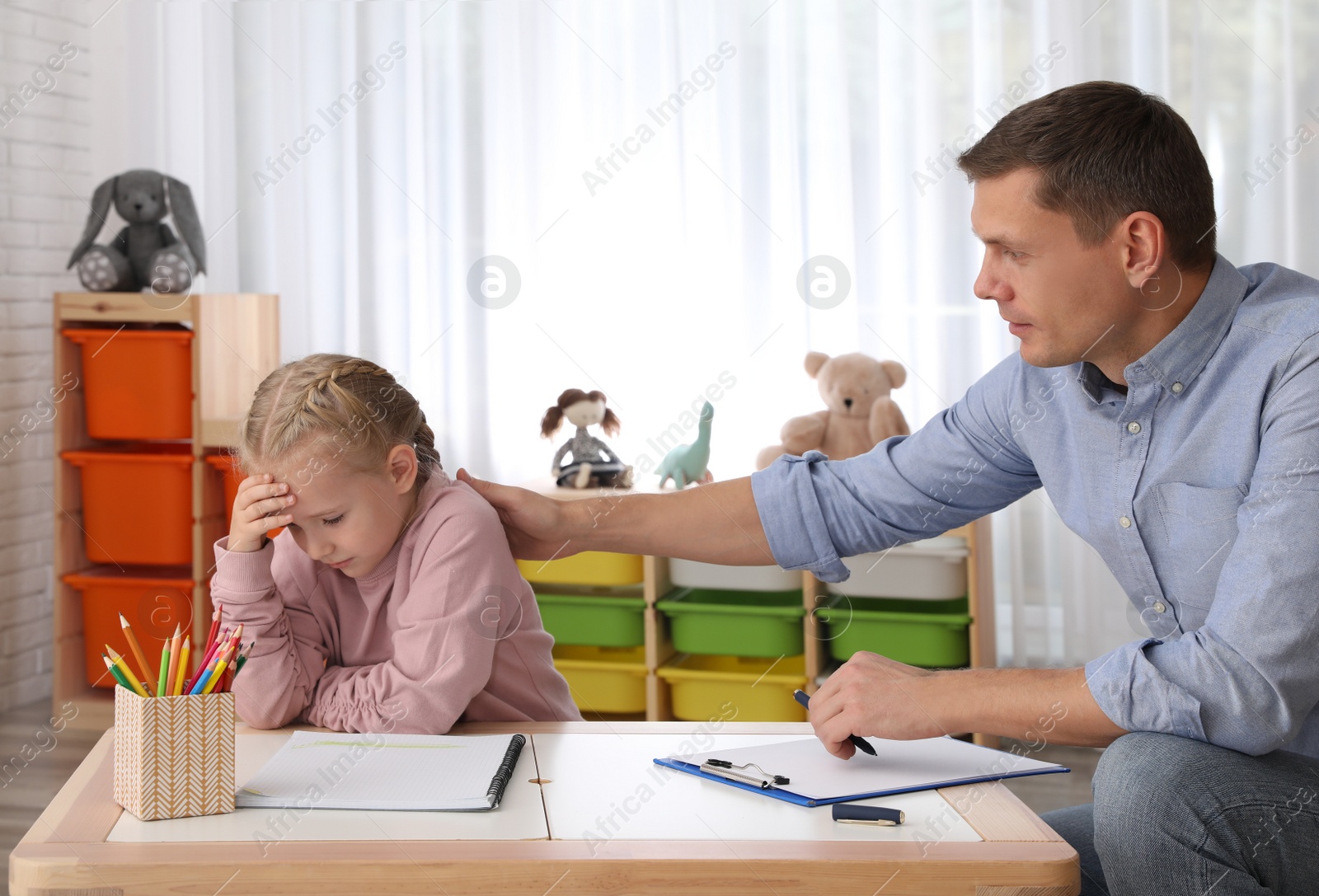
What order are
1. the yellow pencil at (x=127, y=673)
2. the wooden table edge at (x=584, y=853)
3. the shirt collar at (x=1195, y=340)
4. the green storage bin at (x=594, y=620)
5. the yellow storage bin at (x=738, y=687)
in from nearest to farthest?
the wooden table edge at (x=584, y=853)
the yellow pencil at (x=127, y=673)
the shirt collar at (x=1195, y=340)
the yellow storage bin at (x=738, y=687)
the green storage bin at (x=594, y=620)

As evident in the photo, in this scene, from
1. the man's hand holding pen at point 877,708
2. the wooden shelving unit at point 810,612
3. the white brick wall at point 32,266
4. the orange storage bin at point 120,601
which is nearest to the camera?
the man's hand holding pen at point 877,708

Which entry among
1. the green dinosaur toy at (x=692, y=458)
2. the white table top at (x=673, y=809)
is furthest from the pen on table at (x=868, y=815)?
the green dinosaur toy at (x=692, y=458)

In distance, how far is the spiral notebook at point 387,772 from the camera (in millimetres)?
1050

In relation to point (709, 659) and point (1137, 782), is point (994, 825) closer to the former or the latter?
point (1137, 782)

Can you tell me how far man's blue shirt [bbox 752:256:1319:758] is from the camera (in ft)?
3.56

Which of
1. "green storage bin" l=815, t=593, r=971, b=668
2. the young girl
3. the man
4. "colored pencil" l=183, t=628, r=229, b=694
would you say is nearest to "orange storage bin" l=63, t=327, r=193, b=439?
"green storage bin" l=815, t=593, r=971, b=668

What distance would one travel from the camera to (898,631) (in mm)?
2896

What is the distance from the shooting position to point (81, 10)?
349cm

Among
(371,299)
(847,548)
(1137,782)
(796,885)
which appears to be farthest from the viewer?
(371,299)

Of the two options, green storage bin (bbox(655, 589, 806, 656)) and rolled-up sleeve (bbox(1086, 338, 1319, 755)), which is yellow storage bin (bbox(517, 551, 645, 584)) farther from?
rolled-up sleeve (bbox(1086, 338, 1319, 755))

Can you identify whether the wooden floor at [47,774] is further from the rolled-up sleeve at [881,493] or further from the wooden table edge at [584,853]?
the wooden table edge at [584,853]

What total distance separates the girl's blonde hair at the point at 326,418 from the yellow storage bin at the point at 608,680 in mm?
1641

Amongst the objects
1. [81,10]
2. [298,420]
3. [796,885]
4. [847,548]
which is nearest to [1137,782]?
[796,885]

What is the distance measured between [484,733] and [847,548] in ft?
1.80
